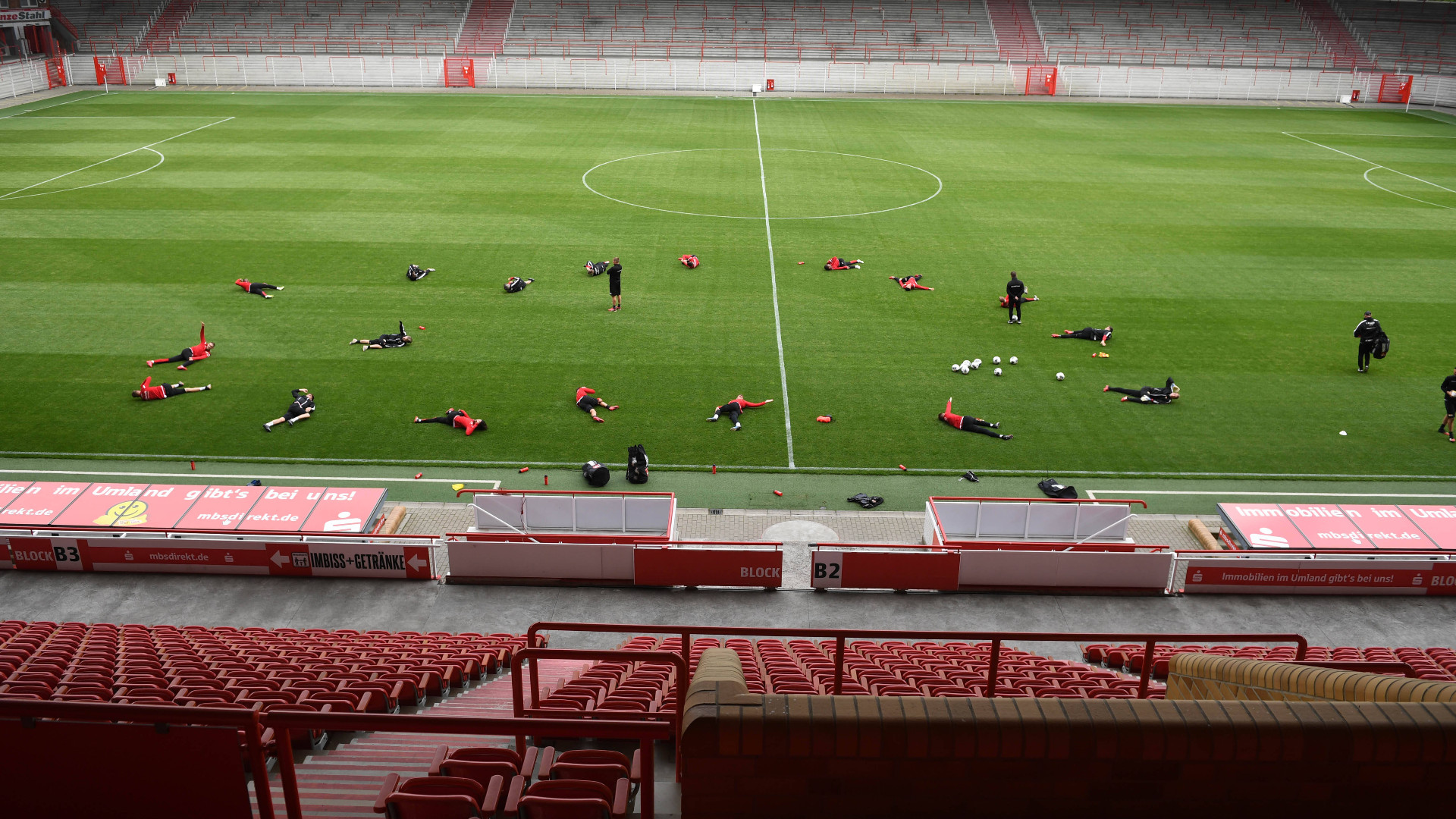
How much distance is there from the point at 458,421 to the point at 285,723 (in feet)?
51.2

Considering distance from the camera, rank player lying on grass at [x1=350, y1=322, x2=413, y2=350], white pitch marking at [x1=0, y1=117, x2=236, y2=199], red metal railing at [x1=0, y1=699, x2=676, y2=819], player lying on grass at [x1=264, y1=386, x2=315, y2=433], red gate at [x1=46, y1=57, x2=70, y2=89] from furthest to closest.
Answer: red gate at [x1=46, y1=57, x2=70, y2=89] < white pitch marking at [x1=0, y1=117, x2=236, y2=199] < player lying on grass at [x1=350, y1=322, x2=413, y2=350] < player lying on grass at [x1=264, y1=386, x2=315, y2=433] < red metal railing at [x1=0, y1=699, x2=676, y2=819]

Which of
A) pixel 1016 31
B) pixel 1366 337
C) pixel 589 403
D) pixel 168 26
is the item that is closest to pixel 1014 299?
pixel 1366 337

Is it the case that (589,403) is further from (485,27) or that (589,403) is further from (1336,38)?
(1336,38)

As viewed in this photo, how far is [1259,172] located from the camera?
141 feet

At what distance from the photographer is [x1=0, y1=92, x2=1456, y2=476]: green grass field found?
20484 mm

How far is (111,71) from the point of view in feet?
205

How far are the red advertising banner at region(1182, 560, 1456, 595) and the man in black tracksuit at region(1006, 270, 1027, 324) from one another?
461 inches

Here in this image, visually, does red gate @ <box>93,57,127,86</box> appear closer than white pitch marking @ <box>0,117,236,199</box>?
No

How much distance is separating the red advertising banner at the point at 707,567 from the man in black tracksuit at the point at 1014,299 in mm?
13417

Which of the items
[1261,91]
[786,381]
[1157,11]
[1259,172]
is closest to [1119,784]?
[786,381]

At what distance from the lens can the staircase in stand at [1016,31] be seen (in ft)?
227

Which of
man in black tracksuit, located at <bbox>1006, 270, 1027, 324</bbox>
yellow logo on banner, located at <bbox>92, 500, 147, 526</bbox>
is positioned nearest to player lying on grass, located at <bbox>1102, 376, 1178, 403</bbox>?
man in black tracksuit, located at <bbox>1006, 270, 1027, 324</bbox>

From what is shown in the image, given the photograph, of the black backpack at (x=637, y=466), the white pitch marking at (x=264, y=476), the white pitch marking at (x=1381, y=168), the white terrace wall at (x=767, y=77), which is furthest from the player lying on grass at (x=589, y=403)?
the white terrace wall at (x=767, y=77)

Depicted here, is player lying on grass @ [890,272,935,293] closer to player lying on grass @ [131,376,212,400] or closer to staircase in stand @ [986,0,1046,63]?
player lying on grass @ [131,376,212,400]
